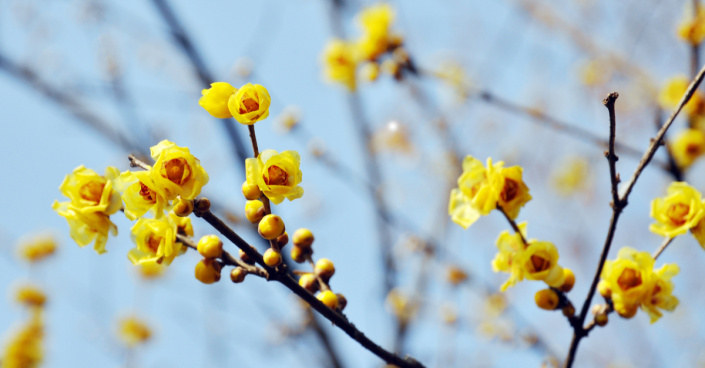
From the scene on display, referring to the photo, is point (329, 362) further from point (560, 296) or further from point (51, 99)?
point (51, 99)

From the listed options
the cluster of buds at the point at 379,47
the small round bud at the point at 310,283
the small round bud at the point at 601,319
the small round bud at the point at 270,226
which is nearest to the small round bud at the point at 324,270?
the small round bud at the point at 310,283

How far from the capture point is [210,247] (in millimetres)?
1300

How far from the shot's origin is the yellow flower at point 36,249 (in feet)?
14.0

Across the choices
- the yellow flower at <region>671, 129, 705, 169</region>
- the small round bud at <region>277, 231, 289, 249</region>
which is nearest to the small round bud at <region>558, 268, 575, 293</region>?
the small round bud at <region>277, 231, 289, 249</region>

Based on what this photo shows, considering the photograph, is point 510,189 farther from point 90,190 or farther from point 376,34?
point 376,34

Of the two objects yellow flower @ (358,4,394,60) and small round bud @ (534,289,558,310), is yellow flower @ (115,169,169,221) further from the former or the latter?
yellow flower @ (358,4,394,60)

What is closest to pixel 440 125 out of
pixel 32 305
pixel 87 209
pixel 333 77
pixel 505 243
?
pixel 333 77

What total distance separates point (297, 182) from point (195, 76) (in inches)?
121

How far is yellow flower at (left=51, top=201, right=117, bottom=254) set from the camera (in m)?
1.29

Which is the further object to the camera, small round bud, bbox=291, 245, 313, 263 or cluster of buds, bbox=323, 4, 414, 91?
cluster of buds, bbox=323, 4, 414, 91

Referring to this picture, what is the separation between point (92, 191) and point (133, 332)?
3.64 meters

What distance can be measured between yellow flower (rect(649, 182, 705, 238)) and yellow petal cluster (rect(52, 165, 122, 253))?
5.23 ft

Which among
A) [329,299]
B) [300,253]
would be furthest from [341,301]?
[300,253]

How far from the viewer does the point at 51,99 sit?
3.95m
